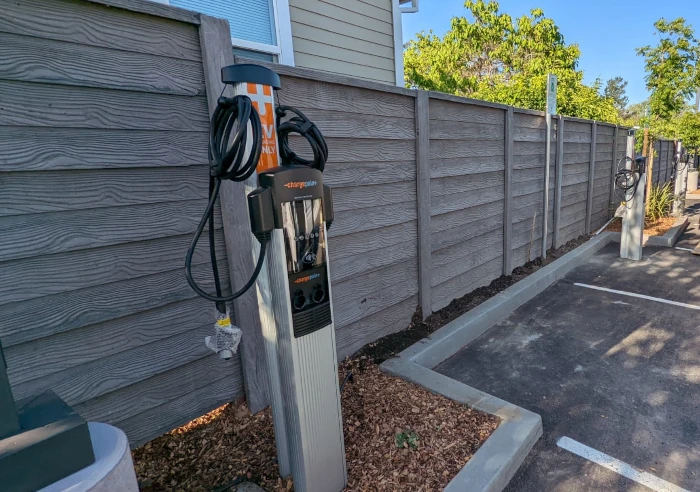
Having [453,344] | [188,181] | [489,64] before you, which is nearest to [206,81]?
[188,181]

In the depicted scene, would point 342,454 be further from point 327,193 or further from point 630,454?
point 630,454

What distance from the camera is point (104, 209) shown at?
1630 millimetres

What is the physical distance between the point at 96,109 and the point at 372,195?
1717 millimetres

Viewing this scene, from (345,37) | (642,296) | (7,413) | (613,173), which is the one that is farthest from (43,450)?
(613,173)

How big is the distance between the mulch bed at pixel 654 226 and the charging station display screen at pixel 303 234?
7510 millimetres

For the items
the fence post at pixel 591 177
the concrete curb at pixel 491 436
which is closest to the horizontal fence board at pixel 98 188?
the concrete curb at pixel 491 436

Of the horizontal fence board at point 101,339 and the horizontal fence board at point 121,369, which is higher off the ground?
the horizontal fence board at point 101,339

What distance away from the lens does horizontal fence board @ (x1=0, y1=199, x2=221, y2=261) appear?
145 centimetres

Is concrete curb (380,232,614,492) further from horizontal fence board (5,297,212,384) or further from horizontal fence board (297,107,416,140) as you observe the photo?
horizontal fence board (297,107,416,140)

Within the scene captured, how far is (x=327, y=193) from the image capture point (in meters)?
1.54

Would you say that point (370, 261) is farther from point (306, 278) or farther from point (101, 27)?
point (101, 27)

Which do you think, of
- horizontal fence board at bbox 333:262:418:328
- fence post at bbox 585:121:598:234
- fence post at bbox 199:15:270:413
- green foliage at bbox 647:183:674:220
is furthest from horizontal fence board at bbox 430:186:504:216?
green foliage at bbox 647:183:674:220

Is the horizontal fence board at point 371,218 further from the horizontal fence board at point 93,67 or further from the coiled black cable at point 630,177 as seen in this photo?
the coiled black cable at point 630,177

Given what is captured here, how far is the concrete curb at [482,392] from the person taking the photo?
5.89 feet
